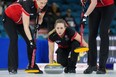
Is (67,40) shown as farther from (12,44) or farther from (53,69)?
(12,44)

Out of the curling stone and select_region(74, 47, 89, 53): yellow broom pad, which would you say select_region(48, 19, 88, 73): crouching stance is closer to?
select_region(74, 47, 89, 53): yellow broom pad

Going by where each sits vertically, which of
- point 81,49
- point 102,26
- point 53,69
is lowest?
point 53,69

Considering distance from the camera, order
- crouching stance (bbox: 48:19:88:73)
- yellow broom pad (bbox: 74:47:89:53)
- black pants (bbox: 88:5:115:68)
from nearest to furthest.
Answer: black pants (bbox: 88:5:115:68) → yellow broom pad (bbox: 74:47:89:53) → crouching stance (bbox: 48:19:88:73)

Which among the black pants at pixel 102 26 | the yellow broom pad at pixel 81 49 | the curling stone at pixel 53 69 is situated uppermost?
the black pants at pixel 102 26

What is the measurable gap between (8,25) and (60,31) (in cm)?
75

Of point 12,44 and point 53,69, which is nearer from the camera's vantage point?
point 53,69

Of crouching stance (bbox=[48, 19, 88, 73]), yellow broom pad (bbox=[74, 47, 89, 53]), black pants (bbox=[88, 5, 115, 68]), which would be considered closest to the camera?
black pants (bbox=[88, 5, 115, 68])

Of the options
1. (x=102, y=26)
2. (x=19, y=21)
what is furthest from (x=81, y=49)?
(x=19, y=21)

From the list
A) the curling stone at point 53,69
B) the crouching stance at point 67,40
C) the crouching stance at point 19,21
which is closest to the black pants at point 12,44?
the crouching stance at point 19,21

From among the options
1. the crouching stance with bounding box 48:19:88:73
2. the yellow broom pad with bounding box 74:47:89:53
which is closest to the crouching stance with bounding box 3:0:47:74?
the crouching stance with bounding box 48:19:88:73

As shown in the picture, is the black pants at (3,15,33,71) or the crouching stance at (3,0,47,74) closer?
the crouching stance at (3,0,47,74)

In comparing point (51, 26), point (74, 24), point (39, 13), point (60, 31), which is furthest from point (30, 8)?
point (74, 24)

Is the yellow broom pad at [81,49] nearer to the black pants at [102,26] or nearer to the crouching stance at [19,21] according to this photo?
the black pants at [102,26]

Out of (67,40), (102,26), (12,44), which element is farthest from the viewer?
(67,40)
